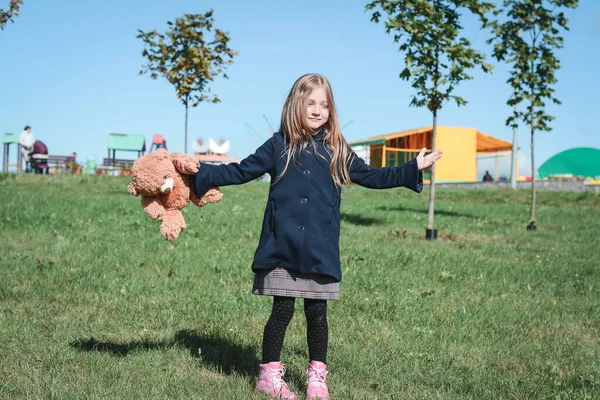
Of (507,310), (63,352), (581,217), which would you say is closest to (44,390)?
(63,352)

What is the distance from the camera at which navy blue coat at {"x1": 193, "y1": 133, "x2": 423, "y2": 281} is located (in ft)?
12.3

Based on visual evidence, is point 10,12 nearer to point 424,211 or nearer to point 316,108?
point 316,108

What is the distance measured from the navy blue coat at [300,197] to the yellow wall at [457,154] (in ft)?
128

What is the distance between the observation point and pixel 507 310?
629 centimetres

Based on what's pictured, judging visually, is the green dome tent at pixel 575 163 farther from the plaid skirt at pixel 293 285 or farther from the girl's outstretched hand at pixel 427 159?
the plaid skirt at pixel 293 285

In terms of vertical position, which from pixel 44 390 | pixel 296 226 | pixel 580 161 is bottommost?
pixel 44 390

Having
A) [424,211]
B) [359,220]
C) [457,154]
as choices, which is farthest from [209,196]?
[457,154]

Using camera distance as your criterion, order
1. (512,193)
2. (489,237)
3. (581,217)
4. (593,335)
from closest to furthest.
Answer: (593,335) < (489,237) < (581,217) < (512,193)

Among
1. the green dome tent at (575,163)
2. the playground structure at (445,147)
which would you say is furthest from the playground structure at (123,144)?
the green dome tent at (575,163)

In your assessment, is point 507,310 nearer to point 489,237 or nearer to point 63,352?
point 63,352

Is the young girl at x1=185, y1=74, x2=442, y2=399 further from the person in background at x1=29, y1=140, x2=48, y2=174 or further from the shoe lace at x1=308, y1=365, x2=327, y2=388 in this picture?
the person in background at x1=29, y1=140, x2=48, y2=174

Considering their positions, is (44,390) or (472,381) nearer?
(44,390)

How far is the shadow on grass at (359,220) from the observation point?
556 inches

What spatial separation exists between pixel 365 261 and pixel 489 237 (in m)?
5.45
